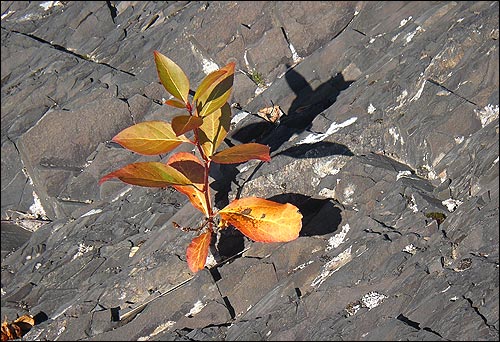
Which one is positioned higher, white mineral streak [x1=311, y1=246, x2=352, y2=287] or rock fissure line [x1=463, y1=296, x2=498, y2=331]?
white mineral streak [x1=311, y1=246, x2=352, y2=287]

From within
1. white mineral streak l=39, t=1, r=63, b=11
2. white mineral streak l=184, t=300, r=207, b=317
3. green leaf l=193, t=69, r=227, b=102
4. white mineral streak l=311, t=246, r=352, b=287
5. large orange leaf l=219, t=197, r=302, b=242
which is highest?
white mineral streak l=39, t=1, r=63, b=11

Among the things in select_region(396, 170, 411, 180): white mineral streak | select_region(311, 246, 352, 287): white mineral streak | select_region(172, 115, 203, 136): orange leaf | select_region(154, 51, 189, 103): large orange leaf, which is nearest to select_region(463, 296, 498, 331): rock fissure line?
select_region(311, 246, 352, 287): white mineral streak

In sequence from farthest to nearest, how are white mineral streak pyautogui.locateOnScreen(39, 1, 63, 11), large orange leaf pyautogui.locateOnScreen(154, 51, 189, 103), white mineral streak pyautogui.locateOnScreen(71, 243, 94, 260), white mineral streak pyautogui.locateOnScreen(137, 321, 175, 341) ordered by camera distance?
white mineral streak pyautogui.locateOnScreen(39, 1, 63, 11) < white mineral streak pyautogui.locateOnScreen(71, 243, 94, 260) < white mineral streak pyautogui.locateOnScreen(137, 321, 175, 341) < large orange leaf pyautogui.locateOnScreen(154, 51, 189, 103)

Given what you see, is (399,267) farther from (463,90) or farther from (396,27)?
(396,27)

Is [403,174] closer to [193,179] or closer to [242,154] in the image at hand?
[242,154]

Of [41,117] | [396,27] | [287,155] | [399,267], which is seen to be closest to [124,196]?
[41,117]

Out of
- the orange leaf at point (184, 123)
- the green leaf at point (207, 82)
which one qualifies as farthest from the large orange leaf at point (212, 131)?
the orange leaf at point (184, 123)

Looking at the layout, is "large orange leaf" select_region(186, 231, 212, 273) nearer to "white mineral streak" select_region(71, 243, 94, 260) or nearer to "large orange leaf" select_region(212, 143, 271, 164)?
"large orange leaf" select_region(212, 143, 271, 164)
